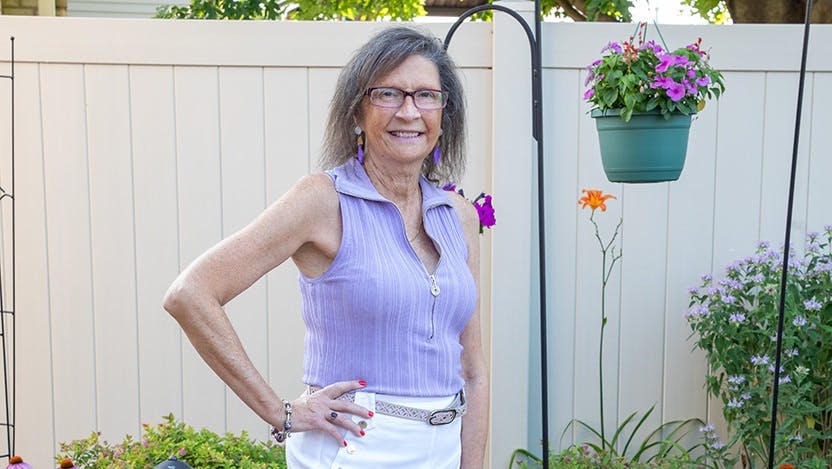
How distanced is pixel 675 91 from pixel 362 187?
1172 millimetres

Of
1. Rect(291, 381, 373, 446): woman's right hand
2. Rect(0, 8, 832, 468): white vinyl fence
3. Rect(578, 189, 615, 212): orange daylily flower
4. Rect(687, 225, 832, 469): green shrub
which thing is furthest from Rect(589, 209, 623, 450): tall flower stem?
Rect(291, 381, 373, 446): woman's right hand

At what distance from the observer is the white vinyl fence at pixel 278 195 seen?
316 cm

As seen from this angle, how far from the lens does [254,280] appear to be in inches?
61.7

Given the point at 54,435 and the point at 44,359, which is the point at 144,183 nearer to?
the point at 44,359

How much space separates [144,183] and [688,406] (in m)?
2.05

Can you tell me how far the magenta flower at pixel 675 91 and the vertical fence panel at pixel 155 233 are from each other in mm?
1642

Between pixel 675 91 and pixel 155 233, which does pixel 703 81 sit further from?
pixel 155 233

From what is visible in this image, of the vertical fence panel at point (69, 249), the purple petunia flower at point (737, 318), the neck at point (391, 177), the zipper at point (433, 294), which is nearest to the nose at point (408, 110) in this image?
the neck at point (391, 177)

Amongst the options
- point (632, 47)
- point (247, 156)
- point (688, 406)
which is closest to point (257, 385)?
point (632, 47)

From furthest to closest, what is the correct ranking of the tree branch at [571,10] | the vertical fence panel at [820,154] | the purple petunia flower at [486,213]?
1. the tree branch at [571,10]
2. the vertical fence panel at [820,154]
3. the purple petunia flower at [486,213]

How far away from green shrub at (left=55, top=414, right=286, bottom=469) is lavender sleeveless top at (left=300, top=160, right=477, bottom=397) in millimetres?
1187

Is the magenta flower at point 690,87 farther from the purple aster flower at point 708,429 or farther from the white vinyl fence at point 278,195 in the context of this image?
the purple aster flower at point 708,429

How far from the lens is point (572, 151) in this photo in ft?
10.8

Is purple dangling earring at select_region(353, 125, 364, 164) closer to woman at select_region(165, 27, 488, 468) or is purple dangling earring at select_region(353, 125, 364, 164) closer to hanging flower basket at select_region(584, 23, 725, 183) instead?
woman at select_region(165, 27, 488, 468)
